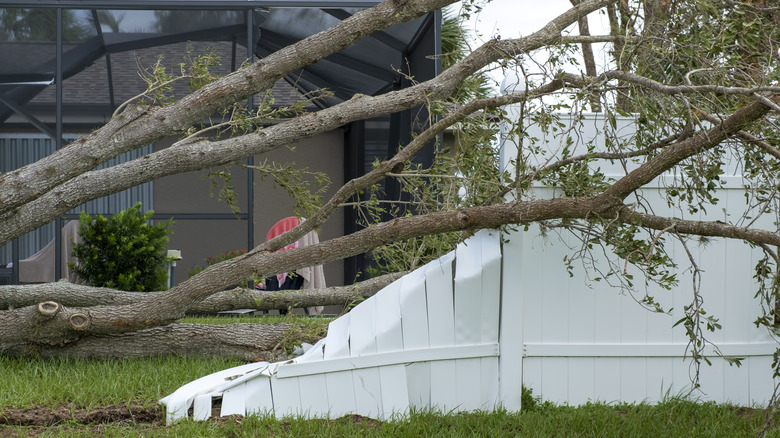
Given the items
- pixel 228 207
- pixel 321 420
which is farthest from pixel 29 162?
pixel 321 420

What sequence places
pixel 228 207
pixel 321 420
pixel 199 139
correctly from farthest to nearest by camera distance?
1. pixel 228 207
2. pixel 199 139
3. pixel 321 420

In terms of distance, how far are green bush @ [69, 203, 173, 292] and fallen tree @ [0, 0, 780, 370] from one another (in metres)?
1.24

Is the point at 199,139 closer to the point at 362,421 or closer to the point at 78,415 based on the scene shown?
the point at 78,415

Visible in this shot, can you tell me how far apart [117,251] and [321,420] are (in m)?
3.90

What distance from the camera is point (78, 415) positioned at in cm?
379

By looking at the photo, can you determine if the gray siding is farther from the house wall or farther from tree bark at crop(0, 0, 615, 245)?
tree bark at crop(0, 0, 615, 245)

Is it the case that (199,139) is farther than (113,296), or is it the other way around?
(113,296)

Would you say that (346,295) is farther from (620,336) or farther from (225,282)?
(620,336)

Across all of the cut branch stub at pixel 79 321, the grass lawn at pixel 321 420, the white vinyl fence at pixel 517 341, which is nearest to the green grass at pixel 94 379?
the grass lawn at pixel 321 420

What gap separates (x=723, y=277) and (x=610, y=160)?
2.97 feet

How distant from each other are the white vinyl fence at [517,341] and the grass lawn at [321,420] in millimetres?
133

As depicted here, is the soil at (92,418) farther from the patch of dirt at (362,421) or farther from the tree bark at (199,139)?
the tree bark at (199,139)

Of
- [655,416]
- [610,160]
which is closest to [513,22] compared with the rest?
[610,160]

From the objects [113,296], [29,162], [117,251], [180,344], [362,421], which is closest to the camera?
[362,421]
